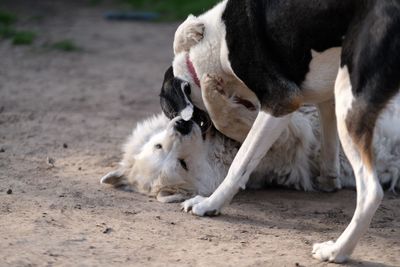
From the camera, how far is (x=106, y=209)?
5.27 m

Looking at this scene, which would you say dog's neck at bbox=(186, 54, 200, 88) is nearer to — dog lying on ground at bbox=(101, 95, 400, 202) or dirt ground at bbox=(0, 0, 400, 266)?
dog lying on ground at bbox=(101, 95, 400, 202)

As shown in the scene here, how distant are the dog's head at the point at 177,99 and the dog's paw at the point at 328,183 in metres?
0.90

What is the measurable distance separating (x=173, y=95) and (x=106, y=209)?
0.90 metres

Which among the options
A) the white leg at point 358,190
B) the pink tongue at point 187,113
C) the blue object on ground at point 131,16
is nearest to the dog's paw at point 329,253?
the white leg at point 358,190

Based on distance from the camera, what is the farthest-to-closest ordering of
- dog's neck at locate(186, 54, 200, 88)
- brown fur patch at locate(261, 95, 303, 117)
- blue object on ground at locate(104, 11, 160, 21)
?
blue object on ground at locate(104, 11, 160, 21) < dog's neck at locate(186, 54, 200, 88) < brown fur patch at locate(261, 95, 303, 117)

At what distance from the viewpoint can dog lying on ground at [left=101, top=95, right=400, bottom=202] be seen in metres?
5.68

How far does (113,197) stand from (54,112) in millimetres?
2478

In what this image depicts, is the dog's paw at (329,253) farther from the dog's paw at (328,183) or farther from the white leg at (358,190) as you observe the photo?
the dog's paw at (328,183)

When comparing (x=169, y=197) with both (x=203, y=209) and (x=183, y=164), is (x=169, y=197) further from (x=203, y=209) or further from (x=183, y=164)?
(x=203, y=209)

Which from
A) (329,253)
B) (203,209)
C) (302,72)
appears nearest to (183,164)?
(203,209)

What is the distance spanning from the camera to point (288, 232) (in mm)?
4938

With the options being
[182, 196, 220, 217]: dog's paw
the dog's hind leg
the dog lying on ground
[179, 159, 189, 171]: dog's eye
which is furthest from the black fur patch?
[179, 159, 189, 171]: dog's eye

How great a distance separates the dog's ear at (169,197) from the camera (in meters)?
5.57

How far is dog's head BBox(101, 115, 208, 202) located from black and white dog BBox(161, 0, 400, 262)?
19 centimetres
